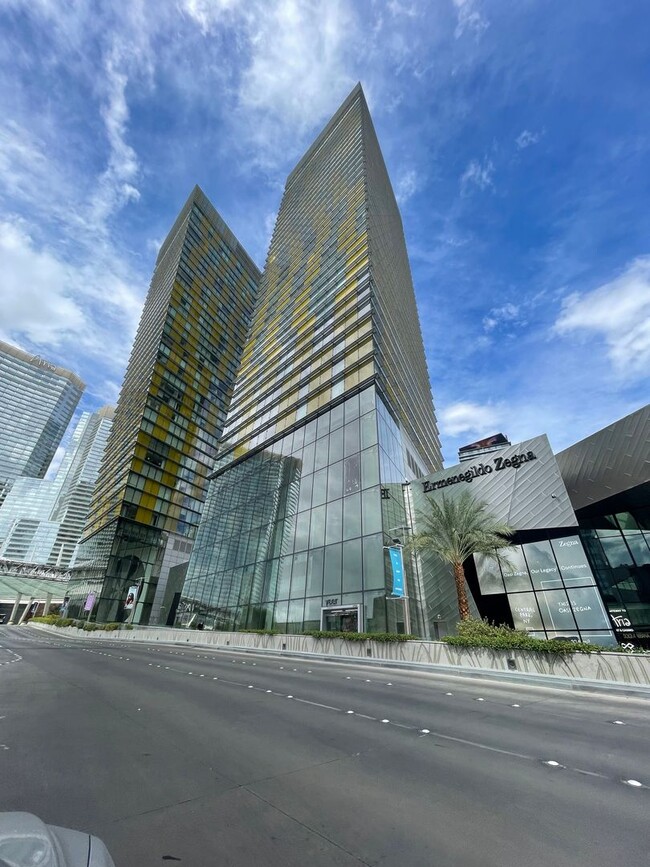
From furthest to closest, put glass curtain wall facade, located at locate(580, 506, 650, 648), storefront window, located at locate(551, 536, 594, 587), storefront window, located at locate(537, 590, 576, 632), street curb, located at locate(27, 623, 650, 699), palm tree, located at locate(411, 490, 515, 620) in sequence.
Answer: glass curtain wall facade, located at locate(580, 506, 650, 648) → storefront window, located at locate(551, 536, 594, 587) → storefront window, located at locate(537, 590, 576, 632) → palm tree, located at locate(411, 490, 515, 620) → street curb, located at locate(27, 623, 650, 699)

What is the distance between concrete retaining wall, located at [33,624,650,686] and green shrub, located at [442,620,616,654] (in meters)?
0.21

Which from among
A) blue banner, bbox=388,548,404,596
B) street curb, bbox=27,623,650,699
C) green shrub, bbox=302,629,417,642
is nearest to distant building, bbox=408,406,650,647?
blue banner, bbox=388,548,404,596

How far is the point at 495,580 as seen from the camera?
26.7 metres

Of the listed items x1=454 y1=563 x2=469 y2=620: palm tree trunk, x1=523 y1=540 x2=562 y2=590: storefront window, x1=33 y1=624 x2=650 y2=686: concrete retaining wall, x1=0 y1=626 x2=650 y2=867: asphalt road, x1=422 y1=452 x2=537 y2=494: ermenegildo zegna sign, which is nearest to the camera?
x1=0 y1=626 x2=650 y2=867: asphalt road

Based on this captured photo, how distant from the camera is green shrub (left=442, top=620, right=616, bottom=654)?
49.2 feet

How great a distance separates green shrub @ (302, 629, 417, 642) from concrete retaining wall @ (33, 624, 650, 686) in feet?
0.70

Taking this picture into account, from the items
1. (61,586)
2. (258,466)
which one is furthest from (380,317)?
(61,586)

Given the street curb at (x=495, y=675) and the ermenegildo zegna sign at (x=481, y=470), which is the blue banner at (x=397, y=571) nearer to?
the street curb at (x=495, y=675)

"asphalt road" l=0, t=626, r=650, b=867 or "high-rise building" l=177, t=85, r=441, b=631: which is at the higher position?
"high-rise building" l=177, t=85, r=441, b=631

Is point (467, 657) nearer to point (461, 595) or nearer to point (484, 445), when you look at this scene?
point (461, 595)

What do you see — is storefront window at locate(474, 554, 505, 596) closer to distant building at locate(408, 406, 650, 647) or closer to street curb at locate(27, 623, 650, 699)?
distant building at locate(408, 406, 650, 647)

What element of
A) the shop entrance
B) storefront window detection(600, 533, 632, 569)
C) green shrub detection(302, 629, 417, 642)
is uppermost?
storefront window detection(600, 533, 632, 569)

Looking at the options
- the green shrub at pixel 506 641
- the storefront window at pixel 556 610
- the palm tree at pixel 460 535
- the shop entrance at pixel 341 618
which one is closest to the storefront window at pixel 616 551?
the storefront window at pixel 556 610

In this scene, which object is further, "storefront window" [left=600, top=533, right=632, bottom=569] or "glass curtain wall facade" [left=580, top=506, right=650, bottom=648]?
"storefront window" [left=600, top=533, right=632, bottom=569]
